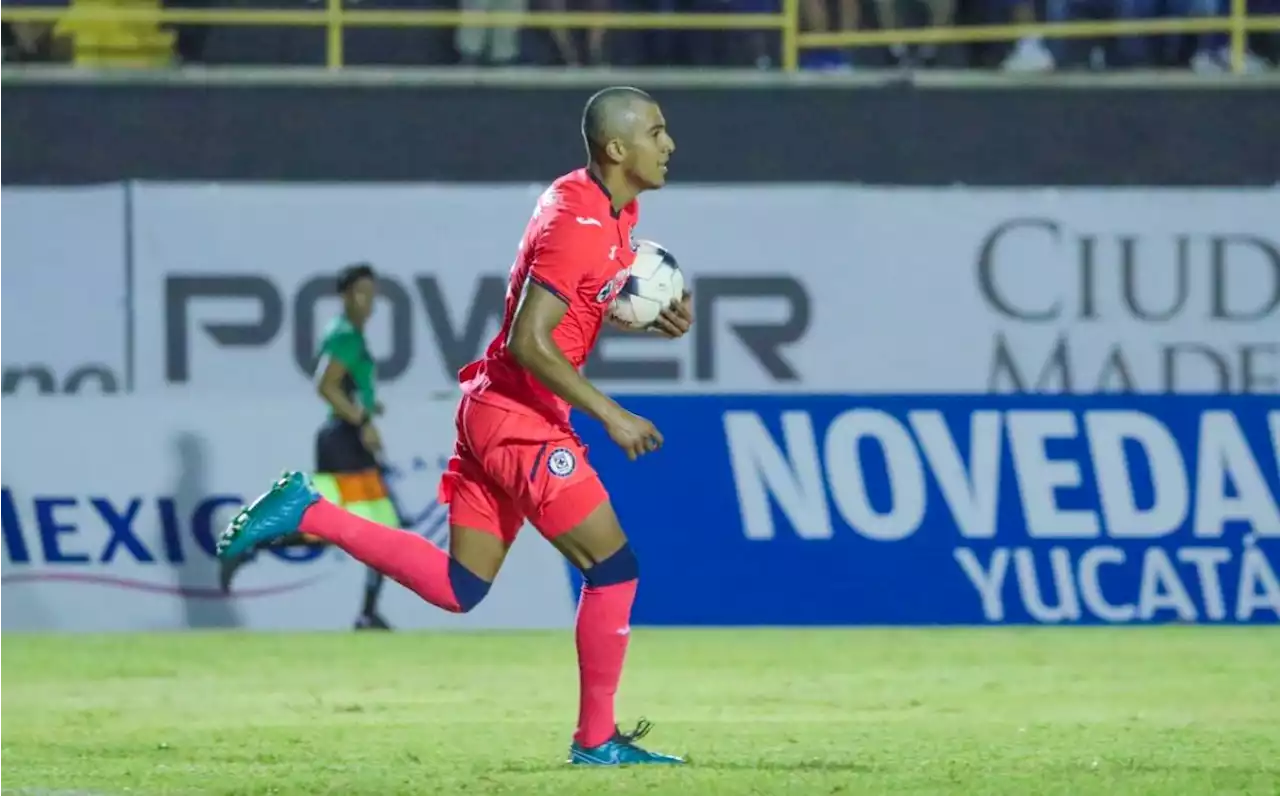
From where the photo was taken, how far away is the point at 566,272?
7309 mm

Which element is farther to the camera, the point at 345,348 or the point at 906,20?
the point at 906,20

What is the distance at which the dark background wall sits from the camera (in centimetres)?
1686

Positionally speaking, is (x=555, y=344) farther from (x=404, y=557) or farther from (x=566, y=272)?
(x=404, y=557)

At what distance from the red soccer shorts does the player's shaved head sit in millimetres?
831

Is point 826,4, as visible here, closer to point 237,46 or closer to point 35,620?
point 237,46

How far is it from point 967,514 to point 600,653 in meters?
6.45

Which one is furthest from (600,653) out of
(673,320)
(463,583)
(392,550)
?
(673,320)

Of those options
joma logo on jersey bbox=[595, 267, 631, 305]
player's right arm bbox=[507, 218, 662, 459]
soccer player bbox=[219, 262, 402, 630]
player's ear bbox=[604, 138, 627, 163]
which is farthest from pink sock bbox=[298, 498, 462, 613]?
soccer player bbox=[219, 262, 402, 630]

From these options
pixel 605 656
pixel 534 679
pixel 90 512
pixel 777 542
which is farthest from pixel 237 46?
pixel 605 656

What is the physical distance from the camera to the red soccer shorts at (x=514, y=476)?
7.39 metres

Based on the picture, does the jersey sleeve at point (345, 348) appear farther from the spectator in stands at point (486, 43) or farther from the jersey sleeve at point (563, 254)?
the jersey sleeve at point (563, 254)

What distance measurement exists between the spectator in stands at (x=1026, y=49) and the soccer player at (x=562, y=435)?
32.3 feet

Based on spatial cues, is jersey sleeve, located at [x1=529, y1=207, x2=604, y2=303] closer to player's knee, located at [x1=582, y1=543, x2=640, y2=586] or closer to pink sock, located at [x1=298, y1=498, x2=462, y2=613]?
player's knee, located at [x1=582, y1=543, x2=640, y2=586]

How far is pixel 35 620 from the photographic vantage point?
13594 millimetres
